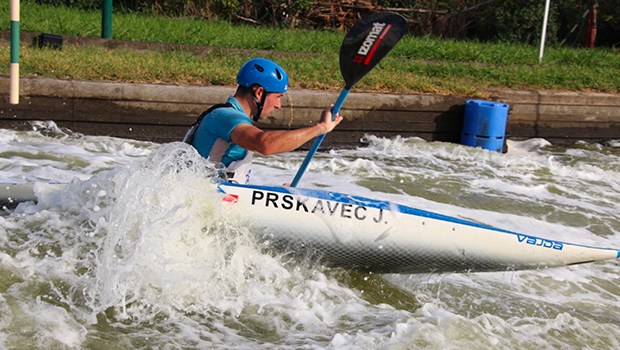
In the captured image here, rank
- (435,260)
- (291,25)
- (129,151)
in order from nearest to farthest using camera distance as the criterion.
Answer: (435,260), (129,151), (291,25)

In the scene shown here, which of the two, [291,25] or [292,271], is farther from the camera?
[291,25]

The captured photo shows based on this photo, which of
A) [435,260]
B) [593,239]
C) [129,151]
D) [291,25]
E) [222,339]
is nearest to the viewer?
[222,339]

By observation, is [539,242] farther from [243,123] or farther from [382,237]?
[243,123]

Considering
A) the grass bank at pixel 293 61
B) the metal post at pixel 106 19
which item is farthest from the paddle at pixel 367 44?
the metal post at pixel 106 19

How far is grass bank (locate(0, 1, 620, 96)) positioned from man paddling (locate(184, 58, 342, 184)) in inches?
143

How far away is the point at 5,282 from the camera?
3742 mm

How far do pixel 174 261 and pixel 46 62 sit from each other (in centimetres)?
453

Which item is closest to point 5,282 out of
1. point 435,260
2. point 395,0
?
point 435,260

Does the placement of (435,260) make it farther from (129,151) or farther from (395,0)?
(395,0)

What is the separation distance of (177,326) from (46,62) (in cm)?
483

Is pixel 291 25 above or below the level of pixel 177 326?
above

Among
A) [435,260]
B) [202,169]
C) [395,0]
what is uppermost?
[395,0]

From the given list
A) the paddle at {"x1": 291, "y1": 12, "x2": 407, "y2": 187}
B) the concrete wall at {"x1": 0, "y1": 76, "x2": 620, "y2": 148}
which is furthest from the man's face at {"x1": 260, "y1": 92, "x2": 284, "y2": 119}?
the concrete wall at {"x1": 0, "y1": 76, "x2": 620, "y2": 148}

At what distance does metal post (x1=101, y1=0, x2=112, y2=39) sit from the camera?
859 centimetres
